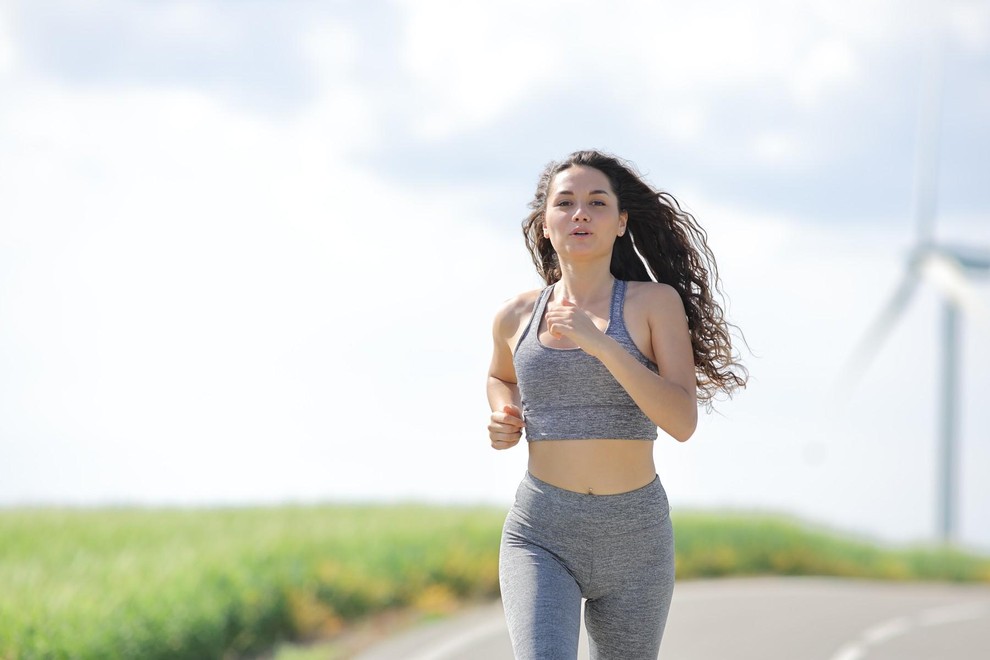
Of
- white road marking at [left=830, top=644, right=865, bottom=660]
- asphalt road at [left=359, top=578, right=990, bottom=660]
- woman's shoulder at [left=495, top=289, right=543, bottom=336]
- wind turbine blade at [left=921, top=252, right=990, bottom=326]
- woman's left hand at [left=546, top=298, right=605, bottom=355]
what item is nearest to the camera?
woman's left hand at [left=546, top=298, right=605, bottom=355]

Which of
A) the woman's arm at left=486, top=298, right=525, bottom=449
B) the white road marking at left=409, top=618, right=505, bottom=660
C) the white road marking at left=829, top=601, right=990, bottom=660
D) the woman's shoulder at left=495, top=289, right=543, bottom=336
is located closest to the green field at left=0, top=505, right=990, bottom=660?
the white road marking at left=409, top=618, right=505, bottom=660

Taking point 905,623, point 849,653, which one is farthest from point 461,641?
point 905,623

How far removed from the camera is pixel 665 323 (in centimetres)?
360

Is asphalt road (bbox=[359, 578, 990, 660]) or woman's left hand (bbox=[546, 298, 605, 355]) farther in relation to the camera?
asphalt road (bbox=[359, 578, 990, 660])

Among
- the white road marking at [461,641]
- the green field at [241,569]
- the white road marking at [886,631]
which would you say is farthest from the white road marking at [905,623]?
the green field at [241,569]

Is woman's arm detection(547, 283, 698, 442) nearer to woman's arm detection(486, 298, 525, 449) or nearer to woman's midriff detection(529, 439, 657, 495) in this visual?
woman's midriff detection(529, 439, 657, 495)

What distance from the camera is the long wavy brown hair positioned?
155 inches

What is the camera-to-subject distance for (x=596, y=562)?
11.6ft

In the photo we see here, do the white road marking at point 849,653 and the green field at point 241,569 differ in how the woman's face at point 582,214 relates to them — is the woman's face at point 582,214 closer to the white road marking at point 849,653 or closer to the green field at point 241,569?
the green field at point 241,569

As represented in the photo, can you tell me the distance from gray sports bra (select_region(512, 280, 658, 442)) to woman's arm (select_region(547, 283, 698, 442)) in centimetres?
8

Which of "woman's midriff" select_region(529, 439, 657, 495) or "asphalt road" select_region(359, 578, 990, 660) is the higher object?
"woman's midriff" select_region(529, 439, 657, 495)

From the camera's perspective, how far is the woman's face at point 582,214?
3.70 metres

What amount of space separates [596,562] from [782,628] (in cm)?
636

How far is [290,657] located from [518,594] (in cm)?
Result: 465
